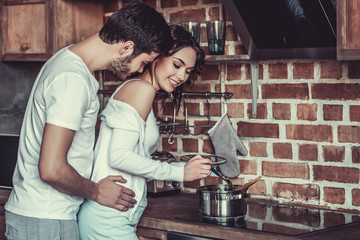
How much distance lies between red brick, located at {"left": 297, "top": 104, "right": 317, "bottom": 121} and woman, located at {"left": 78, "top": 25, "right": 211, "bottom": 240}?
0.53 m

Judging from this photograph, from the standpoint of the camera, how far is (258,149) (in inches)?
112

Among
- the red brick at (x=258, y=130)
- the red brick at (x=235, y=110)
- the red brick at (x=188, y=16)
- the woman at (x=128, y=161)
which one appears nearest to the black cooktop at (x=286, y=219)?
the woman at (x=128, y=161)

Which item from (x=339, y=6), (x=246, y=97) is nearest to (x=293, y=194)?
(x=246, y=97)

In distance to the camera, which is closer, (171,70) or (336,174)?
(171,70)

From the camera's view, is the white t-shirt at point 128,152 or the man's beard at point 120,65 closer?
the man's beard at point 120,65

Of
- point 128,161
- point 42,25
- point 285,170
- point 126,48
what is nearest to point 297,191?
point 285,170

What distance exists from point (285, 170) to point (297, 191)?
10 centimetres

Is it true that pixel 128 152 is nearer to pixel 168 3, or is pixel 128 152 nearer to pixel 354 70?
pixel 354 70

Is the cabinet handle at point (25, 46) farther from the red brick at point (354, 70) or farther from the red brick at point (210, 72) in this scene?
the red brick at point (354, 70)

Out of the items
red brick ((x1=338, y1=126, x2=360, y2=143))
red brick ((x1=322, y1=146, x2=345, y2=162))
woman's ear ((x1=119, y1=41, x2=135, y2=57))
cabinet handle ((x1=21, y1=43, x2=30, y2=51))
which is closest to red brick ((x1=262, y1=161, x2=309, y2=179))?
red brick ((x1=322, y1=146, x2=345, y2=162))

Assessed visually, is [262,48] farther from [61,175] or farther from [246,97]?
[61,175]

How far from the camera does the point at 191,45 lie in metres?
2.58

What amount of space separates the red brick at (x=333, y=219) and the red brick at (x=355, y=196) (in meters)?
0.08

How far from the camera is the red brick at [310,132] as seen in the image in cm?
263
